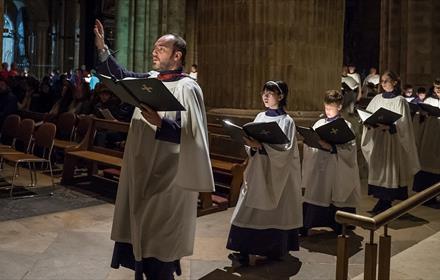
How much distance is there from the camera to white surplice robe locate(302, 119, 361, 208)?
242 inches

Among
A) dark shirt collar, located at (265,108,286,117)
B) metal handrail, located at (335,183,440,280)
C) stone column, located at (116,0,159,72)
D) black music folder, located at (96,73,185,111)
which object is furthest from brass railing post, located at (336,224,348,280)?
stone column, located at (116,0,159,72)

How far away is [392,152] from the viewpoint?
24.4ft

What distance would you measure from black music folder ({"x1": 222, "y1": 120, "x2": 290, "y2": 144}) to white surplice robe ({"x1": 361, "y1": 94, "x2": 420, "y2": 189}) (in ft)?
9.04

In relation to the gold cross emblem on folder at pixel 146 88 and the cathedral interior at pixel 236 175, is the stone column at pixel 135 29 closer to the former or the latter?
the cathedral interior at pixel 236 175

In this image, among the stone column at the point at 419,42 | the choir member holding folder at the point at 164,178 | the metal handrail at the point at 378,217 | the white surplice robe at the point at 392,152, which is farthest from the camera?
the stone column at the point at 419,42

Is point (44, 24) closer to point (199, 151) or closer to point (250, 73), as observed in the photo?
point (250, 73)

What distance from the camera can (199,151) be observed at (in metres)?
3.71

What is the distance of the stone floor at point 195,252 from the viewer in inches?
188

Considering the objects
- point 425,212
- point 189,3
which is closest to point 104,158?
point 425,212

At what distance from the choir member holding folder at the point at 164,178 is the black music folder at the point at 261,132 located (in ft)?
3.71

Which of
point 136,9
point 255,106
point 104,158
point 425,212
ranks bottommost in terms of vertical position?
point 425,212

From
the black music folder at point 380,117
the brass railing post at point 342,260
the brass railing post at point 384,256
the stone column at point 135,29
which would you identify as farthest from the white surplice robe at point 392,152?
the stone column at point 135,29

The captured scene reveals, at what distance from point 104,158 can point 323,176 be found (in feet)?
10.3

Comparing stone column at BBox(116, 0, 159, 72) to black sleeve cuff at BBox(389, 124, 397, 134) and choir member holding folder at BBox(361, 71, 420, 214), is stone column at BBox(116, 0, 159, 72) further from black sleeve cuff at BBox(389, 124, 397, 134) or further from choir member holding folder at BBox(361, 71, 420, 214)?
black sleeve cuff at BBox(389, 124, 397, 134)
